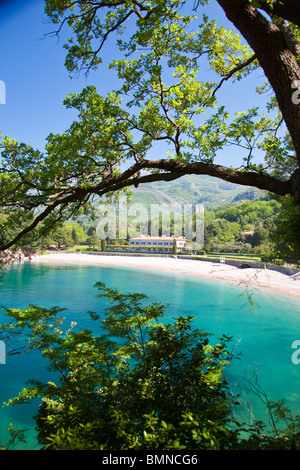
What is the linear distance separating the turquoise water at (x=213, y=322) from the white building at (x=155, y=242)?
2922cm

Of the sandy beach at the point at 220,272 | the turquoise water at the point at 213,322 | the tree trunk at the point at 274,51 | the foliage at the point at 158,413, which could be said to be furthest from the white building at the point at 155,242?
the tree trunk at the point at 274,51

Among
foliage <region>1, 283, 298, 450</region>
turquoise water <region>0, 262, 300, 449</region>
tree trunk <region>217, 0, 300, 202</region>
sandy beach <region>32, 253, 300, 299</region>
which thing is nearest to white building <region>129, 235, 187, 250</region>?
sandy beach <region>32, 253, 300, 299</region>

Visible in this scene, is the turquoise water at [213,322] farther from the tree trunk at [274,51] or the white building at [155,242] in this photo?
the white building at [155,242]

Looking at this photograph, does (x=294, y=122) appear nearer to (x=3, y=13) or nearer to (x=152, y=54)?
(x=152, y=54)

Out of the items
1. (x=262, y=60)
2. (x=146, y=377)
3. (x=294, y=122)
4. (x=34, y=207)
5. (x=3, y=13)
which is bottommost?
(x=146, y=377)

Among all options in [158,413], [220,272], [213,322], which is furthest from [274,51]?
[220,272]

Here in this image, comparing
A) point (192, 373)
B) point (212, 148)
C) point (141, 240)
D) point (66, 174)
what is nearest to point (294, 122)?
point (212, 148)

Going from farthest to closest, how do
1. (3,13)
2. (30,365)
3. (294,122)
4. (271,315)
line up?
(271,315)
(30,365)
(3,13)
(294,122)

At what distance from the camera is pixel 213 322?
1361 centimetres

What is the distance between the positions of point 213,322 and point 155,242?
4543 cm

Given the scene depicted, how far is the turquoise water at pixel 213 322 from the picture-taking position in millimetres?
7352

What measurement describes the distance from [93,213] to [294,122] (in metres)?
4.93

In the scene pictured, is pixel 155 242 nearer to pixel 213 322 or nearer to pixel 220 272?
pixel 220 272

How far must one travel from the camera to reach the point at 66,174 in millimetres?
4648
